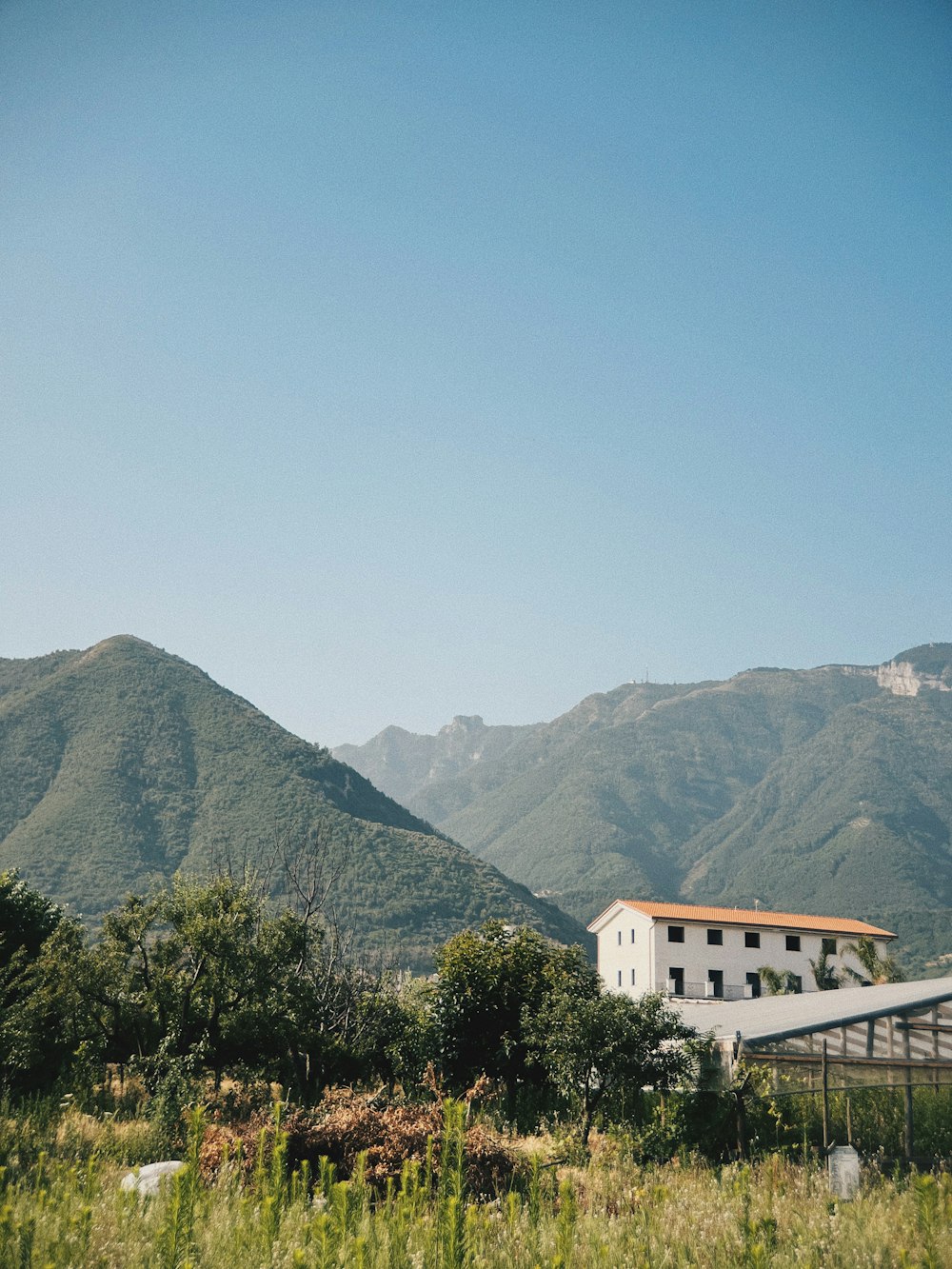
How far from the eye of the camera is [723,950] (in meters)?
63.5

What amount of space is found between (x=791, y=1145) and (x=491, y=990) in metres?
10.1

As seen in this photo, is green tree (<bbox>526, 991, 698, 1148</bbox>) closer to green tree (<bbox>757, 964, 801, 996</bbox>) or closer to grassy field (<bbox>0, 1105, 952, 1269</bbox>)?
grassy field (<bbox>0, 1105, 952, 1269</bbox>)

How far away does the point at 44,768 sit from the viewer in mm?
145375

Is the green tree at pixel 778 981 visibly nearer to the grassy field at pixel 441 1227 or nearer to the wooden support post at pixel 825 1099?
the wooden support post at pixel 825 1099

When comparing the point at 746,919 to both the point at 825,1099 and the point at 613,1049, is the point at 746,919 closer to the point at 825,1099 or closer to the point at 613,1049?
the point at 613,1049

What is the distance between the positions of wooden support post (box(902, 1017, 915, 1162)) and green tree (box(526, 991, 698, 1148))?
4.34 meters

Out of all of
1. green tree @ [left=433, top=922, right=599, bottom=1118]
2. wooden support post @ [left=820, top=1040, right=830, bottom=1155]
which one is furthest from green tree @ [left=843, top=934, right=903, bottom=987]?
wooden support post @ [left=820, top=1040, right=830, bottom=1155]

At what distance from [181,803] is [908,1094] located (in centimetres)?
14091

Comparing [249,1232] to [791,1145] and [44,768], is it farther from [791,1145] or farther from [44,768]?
[44,768]

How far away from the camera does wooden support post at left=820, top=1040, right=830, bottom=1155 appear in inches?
680

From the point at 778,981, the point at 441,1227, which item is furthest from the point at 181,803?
the point at 441,1227

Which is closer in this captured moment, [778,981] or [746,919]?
[778,981]

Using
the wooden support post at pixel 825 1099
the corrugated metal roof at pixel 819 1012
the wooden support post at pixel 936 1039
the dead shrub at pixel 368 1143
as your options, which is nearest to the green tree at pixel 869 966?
the corrugated metal roof at pixel 819 1012

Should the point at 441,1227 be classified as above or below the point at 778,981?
above
